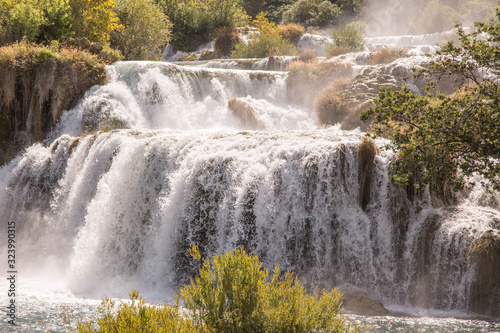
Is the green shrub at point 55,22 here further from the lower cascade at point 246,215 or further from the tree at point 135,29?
the lower cascade at point 246,215

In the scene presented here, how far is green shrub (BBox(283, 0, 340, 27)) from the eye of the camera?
3653 centimetres

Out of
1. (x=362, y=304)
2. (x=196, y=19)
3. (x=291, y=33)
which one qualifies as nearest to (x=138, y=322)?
(x=362, y=304)

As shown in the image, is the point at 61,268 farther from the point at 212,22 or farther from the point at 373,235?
the point at 212,22

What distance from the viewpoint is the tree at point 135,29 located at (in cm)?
2272

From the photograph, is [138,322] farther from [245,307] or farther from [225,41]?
[225,41]

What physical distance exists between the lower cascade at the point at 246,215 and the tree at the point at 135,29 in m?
10.9

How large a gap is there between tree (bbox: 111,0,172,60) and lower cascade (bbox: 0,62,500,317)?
35.8 ft

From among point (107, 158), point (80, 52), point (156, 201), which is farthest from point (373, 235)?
point (80, 52)

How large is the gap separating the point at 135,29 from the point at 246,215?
16.5 meters

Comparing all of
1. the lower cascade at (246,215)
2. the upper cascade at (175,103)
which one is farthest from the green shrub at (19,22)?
the lower cascade at (246,215)

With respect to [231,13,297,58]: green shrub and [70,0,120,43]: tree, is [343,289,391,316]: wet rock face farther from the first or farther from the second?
[231,13,297,58]: green shrub

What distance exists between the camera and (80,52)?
16.2m

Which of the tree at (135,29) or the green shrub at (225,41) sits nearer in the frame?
the tree at (135,29)

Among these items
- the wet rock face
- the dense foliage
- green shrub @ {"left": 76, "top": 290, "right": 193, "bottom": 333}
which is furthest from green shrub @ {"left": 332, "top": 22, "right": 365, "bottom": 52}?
green shrub @ {"left": 76, "top": 290, "right": 193, "bottom": 333}
